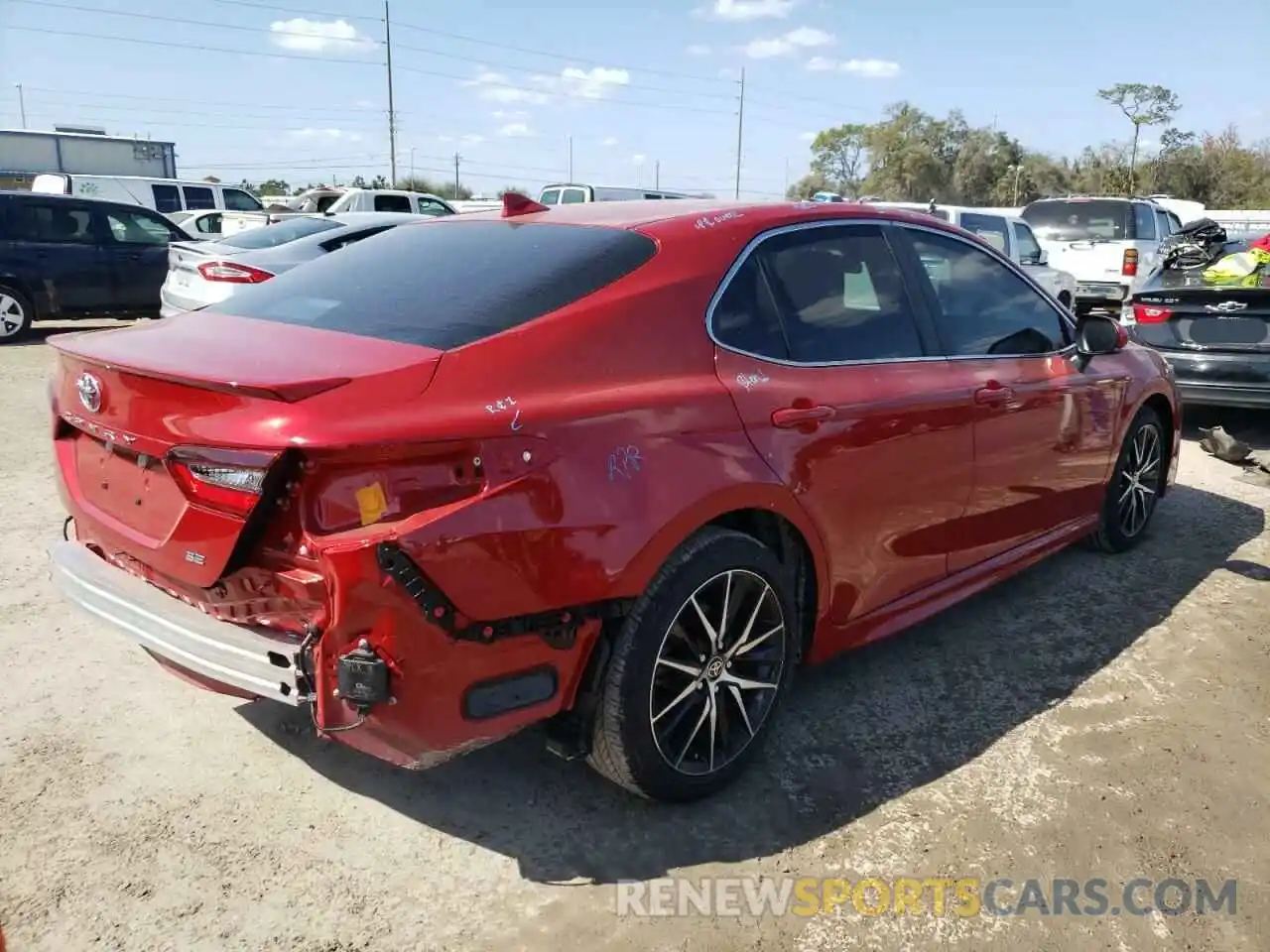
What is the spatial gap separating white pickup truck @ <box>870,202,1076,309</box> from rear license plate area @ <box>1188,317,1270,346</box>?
4950 mm

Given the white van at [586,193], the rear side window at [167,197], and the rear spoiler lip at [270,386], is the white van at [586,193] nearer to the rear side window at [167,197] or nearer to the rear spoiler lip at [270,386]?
the rear side window at [167,197]

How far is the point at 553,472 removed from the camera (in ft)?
7.71

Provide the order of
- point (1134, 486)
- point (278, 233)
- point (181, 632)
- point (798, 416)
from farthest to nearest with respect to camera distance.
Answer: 1. point (278, 233)
2. point (1134, 486)
3. point (798, 416)
4. point (181, 632)

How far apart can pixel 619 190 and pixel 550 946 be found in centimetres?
2053

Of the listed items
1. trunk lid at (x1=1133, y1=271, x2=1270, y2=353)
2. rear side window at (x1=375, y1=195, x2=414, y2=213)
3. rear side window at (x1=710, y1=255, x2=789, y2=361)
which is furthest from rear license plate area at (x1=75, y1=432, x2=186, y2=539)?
rear side window at (x1=375, y1=195, x2=414, y2=213)

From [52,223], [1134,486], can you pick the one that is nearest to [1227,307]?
[1134,486]

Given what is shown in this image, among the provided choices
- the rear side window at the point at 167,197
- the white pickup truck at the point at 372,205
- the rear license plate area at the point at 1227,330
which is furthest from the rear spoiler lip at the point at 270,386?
the rear side window at the point at 167,197

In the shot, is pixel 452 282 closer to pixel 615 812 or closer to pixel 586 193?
pixel 615 812

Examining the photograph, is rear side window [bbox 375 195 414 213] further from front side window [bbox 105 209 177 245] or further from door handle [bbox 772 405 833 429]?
door handle [bbox 772 405 833 429]

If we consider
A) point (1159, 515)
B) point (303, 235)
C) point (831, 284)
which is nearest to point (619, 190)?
point (303, 235)

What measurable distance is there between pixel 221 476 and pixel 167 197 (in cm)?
2542

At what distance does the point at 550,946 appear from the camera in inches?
92.5

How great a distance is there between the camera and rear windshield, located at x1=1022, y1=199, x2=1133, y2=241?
1420 centimetres

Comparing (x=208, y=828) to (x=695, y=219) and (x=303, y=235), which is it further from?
(x=303, y=235)
